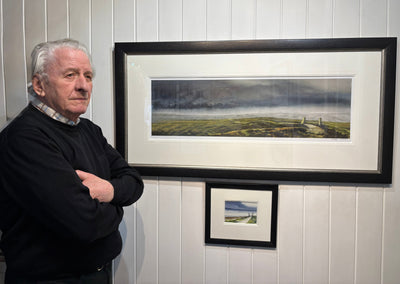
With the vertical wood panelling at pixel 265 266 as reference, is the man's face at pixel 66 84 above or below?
above

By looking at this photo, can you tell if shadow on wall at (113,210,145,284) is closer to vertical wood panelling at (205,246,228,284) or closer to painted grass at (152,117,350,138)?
vertical wood panelling at (205,246,228,284)

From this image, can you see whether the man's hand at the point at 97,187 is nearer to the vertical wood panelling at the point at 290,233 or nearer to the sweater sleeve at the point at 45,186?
the sweater sleeve at the point at 45,186

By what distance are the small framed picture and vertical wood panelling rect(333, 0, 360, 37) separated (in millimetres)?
721

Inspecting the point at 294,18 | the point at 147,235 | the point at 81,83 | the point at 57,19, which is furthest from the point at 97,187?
the point at 294,18

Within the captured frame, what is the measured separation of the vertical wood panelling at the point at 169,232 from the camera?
1.32 metres

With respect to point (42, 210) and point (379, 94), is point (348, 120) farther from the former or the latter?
point (42, 210)

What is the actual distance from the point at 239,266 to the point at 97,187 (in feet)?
2.54

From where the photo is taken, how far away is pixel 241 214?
130 centimetres

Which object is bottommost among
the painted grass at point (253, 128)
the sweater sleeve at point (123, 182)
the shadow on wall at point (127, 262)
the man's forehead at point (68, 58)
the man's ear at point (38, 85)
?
the shadow on wall at point (127, 262)

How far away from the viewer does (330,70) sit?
1.20 metres

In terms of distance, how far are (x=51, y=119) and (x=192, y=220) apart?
2.44ft

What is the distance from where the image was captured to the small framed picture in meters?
1.27

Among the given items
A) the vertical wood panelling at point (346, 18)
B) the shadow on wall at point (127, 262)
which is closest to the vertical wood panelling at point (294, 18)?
the vertical wood panelling at point (346, 18)

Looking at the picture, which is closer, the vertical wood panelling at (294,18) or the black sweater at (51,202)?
the black sweater at (51,202)
